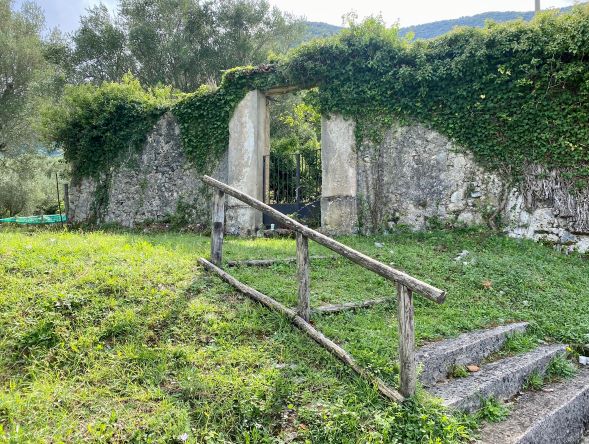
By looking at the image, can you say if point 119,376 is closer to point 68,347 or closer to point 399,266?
point 68,347

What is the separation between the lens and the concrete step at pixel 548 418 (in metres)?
2.88

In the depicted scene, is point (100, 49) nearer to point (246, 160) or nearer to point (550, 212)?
point (246, 160)

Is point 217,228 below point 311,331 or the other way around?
the other way around

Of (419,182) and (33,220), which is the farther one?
(33,220)

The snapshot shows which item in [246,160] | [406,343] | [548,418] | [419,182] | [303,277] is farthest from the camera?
[246,160]

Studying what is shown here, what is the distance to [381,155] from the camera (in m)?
9.59

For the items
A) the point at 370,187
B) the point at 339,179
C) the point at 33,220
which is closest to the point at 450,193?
the point at 370,187

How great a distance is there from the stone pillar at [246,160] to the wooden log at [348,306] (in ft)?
20.2

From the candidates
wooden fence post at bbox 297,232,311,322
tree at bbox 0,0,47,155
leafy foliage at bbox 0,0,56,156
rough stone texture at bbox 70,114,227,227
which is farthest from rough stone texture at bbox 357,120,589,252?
tree at bbox 0,0,47,155

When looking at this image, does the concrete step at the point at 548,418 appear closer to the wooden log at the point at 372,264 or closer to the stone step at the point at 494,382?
the stone step at the point at 494,382

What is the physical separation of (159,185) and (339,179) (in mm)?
5455

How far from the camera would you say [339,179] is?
9.69 metres

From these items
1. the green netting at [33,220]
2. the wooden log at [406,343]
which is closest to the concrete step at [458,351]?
the wooden log at [406,343]

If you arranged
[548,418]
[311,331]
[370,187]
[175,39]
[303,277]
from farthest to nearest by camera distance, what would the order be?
[175,39] < [370,187] < [303,277] < [311,331] < [548,418]
